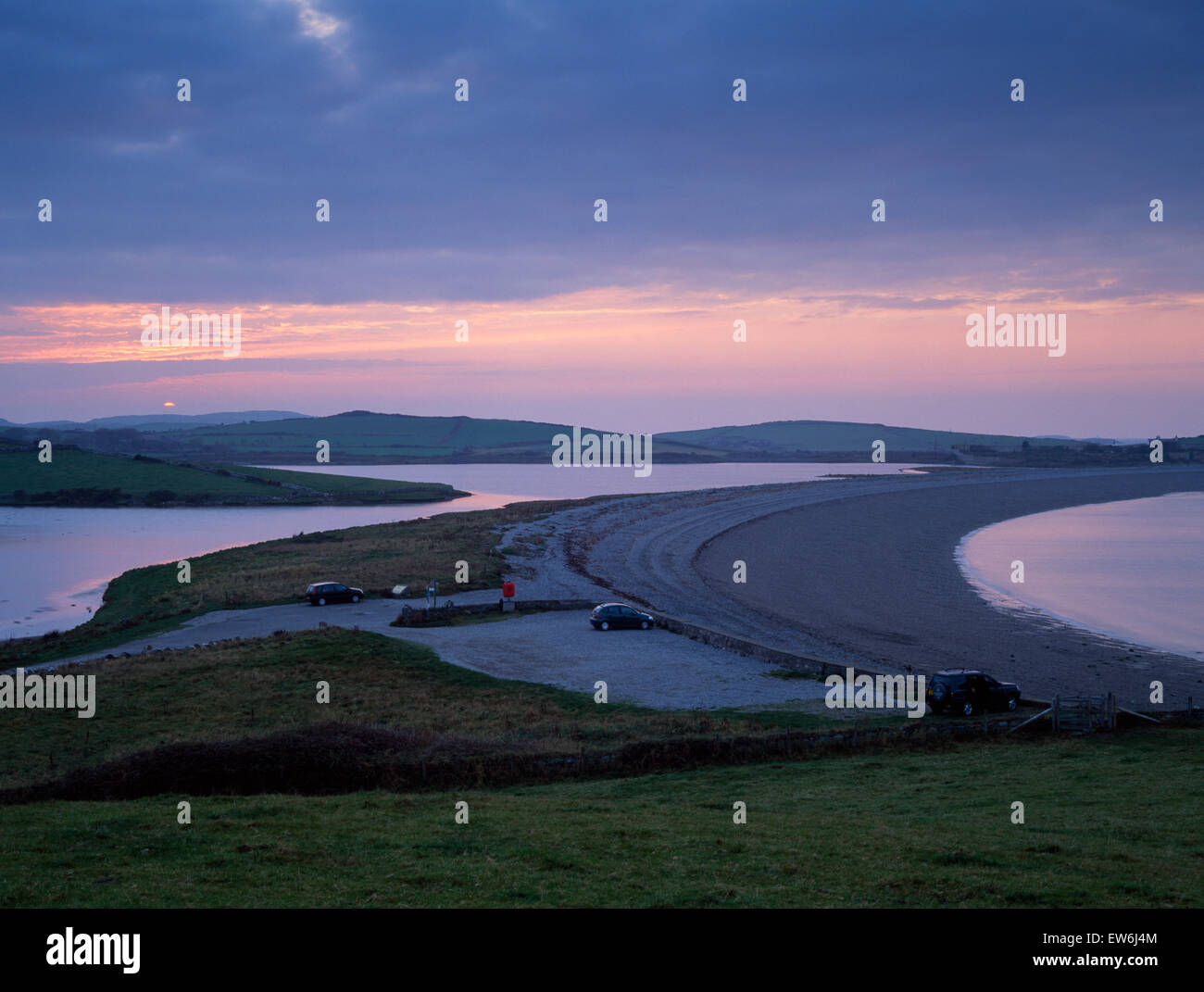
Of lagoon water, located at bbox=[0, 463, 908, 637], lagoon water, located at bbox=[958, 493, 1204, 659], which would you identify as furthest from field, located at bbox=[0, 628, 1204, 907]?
lagoon water, located at bbox=[0, 463, 908, 637]

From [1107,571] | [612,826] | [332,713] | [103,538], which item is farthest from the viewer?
[103,538]

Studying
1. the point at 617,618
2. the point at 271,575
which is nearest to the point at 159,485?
the point at 271,575

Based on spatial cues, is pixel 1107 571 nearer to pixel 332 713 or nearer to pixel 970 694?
pixel 970 694

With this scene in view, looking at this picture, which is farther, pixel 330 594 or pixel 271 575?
pixel 271 575

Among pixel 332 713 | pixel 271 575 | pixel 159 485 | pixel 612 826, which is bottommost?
pixel 332 713

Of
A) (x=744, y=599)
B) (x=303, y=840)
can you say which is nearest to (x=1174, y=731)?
(x=303, y=840)

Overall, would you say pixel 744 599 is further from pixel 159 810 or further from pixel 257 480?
pixel 257 480

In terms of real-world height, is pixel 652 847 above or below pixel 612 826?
above

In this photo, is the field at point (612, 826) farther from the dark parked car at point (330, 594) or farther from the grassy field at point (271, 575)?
the dark parked car at point (330, 594)

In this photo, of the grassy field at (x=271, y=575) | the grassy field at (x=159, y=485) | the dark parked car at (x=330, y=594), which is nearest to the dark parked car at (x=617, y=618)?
the grassy field at (x=271, y=575)
